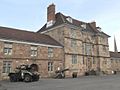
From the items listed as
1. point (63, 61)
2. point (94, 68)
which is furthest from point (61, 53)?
point (94, 68)

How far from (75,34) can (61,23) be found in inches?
150

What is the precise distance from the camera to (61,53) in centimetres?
3644

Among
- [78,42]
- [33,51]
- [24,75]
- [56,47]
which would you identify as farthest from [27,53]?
[78,42]

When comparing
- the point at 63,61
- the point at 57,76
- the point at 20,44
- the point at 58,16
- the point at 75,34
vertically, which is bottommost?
the point at 57,76

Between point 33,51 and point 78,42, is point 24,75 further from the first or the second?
point 78,42

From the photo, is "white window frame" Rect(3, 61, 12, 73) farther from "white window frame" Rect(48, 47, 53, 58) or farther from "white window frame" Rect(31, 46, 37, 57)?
"white window frame" Rect(48, 47, 53, 58)

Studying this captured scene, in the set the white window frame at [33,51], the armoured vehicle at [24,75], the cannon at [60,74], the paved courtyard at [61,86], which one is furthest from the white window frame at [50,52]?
the paved courtyard at [61,86]

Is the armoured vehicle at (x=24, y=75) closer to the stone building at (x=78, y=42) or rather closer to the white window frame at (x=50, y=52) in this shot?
the white window frame at (x=50, y=52)

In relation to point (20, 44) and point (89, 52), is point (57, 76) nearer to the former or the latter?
point (20, 44)

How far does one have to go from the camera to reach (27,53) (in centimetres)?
3100

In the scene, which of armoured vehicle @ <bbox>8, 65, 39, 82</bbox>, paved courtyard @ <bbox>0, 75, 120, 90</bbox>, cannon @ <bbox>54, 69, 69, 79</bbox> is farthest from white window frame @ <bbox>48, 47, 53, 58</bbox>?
paved courtyard @ <bbox>0, 75, 120, 90</bbox>

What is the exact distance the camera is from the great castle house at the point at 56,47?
2927 centimetres

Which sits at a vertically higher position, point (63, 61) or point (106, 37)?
point (106, 37)

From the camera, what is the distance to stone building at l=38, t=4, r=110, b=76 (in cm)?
3781
